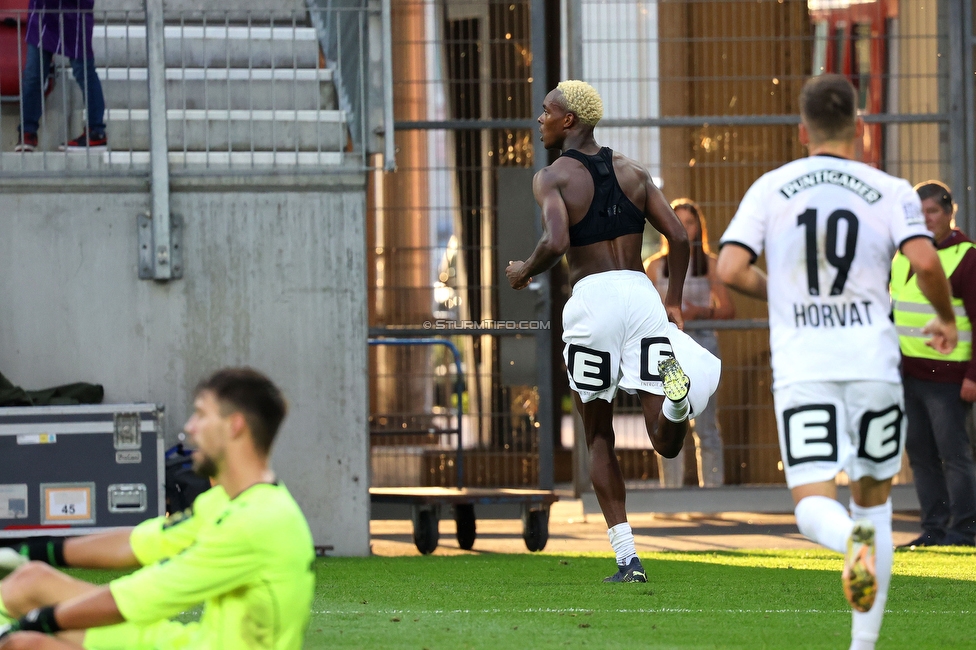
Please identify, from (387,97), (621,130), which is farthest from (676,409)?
(621,130)

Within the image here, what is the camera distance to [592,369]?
24.1 feet

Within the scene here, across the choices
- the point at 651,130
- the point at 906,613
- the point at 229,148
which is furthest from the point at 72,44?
the point at 906,613

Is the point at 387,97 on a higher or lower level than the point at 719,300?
higher

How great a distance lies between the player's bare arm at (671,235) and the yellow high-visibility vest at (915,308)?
94.1 inches

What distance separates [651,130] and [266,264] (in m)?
4.18

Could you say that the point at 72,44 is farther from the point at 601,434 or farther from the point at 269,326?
the point at 601,434

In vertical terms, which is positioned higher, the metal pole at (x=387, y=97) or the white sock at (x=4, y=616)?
the metal pole at (x=387, y=97)

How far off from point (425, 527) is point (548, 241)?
10.4 ft

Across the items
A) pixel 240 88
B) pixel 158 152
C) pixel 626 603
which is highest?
pixel 240 88

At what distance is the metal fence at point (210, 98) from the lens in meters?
9.20

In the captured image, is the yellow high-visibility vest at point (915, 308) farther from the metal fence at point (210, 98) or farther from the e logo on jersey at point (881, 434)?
the e logo on jersey at point (881, 434)

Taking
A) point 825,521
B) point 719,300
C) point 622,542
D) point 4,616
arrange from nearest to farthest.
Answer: point 4,616 → point 825,521 → point 622,542 → point 719,300

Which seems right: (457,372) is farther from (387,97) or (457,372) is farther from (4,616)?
(4,616)
